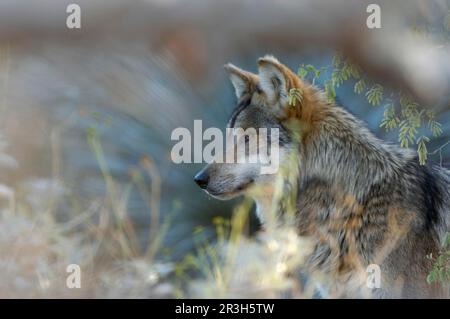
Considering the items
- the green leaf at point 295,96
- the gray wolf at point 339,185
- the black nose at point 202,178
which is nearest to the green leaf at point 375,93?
the gray wolf at point 339,185

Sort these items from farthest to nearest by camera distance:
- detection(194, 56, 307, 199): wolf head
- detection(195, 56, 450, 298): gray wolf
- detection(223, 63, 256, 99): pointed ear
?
detection(223, 63, 256, 99): pointed ear → detection(194, 56, 307, 199): wolf head → detection(195, 56, 450, 298): gray wolf

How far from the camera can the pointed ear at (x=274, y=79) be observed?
Answer: 430 centimetres

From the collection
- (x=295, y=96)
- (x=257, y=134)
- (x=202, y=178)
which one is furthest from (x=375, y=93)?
(x=202, y=178)

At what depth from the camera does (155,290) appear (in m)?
4.57

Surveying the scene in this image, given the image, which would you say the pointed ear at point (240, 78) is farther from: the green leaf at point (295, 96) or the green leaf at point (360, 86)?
the green leaf at point (360, 86)

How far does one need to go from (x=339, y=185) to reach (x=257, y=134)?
63 cm

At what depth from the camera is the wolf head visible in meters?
4.39

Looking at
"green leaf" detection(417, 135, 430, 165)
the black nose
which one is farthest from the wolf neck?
the black nose

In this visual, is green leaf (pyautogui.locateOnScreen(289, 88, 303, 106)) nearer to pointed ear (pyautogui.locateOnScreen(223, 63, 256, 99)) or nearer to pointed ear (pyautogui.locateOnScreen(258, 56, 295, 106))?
pointed ear (pyautogui.locateOnScreen(258, 56, 295, 106))

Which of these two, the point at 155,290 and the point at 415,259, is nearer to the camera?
the point at 415,259

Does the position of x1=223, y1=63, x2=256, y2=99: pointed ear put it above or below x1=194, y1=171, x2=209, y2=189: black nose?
above

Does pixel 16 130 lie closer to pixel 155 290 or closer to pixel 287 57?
pixel 155 290
